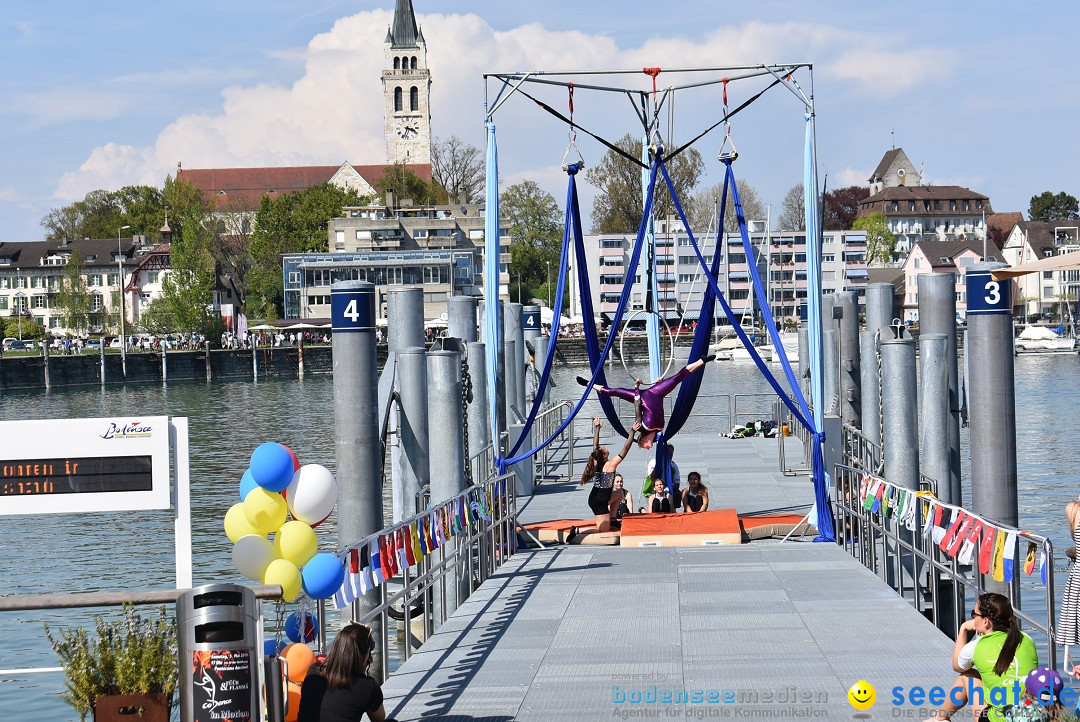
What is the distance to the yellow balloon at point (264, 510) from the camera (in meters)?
11.5

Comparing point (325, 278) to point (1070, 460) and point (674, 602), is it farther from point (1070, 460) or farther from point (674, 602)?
point (674, 602)

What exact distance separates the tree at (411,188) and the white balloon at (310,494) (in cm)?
13958

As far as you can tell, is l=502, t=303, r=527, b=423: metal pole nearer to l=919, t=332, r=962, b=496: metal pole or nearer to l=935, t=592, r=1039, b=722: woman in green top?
l=919, t=332, r=962, b=496: metal pole

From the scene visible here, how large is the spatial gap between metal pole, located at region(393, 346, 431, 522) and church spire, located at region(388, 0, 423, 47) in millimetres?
178908

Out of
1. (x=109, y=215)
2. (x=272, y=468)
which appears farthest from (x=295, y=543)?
(x=109, y=215)

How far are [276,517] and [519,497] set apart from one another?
38.5 ft

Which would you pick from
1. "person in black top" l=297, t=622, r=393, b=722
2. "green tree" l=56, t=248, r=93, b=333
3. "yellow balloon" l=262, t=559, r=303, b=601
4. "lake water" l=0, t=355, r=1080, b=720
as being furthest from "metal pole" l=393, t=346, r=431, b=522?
"green tree" l=56, t=248, r=93, b=333

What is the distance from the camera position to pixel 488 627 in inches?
489

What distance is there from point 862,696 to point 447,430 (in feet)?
21.9

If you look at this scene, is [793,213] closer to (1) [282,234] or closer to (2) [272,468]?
(1) [282,234]

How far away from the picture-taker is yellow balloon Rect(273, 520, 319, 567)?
1142 centimetres

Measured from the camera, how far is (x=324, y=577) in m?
9.90

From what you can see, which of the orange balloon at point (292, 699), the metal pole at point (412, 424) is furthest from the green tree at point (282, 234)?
the orange balloon at point (292, 699)

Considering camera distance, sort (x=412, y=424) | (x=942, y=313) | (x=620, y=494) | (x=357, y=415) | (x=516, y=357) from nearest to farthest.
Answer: (x=357, y=415), (x=412, y=424), (x=620, y=494), (x=942, y=313), (x=516, y=357)
